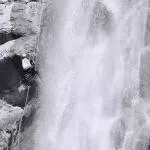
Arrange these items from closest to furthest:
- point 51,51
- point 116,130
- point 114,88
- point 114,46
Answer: point 116,130
point 114,88
point 114,46
point 51,51

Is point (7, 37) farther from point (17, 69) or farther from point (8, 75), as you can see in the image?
point (8, 75)

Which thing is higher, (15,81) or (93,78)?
(93,78)

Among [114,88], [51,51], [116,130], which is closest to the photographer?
[116,130]

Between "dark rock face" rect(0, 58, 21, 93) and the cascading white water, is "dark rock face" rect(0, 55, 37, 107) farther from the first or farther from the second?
the cascading white water

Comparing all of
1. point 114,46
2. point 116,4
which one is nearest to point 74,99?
point 114,46

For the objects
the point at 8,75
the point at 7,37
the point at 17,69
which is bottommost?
the point at 8,75

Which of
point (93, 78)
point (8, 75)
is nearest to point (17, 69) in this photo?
point (8, 75)

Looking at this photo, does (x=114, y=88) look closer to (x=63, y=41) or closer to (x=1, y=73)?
→ (x=63, y=41)

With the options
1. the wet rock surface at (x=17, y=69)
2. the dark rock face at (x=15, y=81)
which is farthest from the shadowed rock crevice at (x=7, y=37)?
the dark rock face at (x=15, y=81)

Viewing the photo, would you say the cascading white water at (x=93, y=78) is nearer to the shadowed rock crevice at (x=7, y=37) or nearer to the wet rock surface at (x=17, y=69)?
the wet rock surface at (x=17, y=69)
